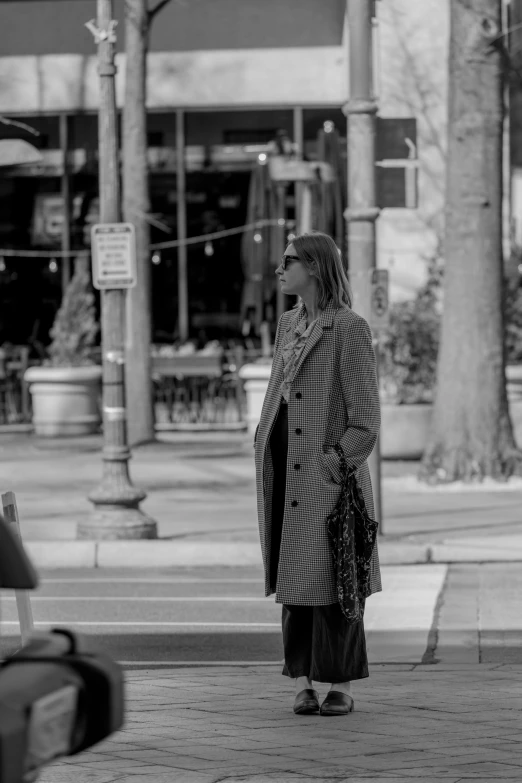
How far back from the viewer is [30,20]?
992 inches

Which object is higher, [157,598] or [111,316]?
[111,316]

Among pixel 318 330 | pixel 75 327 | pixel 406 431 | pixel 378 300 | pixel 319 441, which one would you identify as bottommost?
pixel 406 431

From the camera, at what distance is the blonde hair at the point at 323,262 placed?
639cm

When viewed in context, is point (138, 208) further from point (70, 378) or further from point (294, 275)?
point (294, 275)

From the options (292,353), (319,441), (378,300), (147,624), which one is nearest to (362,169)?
(378,300)

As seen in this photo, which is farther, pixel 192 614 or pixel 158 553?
pixel 158 553

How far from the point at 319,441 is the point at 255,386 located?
47.9 feet

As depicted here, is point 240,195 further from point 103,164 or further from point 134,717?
point 134,717

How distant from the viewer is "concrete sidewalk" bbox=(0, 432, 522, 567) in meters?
12.0

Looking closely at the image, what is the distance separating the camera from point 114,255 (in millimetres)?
12383

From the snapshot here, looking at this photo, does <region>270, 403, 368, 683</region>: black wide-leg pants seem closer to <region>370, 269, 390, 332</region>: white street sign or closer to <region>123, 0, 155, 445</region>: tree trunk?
<region>370, 269, 390, 332</region>: white street sign

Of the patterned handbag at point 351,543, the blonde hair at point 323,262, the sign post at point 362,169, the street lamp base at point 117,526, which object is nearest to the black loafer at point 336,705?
Result: the patterned handbag at point 351,543

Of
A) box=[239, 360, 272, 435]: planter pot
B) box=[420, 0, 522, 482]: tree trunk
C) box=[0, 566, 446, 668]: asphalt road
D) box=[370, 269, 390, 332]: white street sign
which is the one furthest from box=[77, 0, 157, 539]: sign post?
box=[239, 360, 272, 435]: planter pot

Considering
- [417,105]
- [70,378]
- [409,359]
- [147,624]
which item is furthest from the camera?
[417,105]
